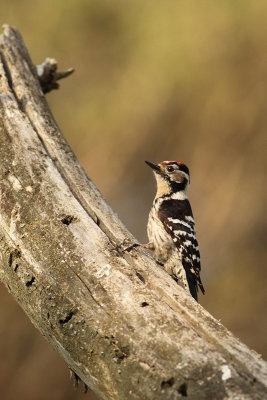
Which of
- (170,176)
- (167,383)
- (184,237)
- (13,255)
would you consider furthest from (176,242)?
(167,383)

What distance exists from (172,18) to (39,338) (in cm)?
560

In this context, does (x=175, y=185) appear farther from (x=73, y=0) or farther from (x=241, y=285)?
(x=73, y=0)

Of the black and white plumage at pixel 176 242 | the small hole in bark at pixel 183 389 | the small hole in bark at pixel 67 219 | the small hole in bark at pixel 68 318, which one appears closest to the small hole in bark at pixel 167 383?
the small hole in bark at pixel 183 389

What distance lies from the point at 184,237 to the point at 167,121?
383cm

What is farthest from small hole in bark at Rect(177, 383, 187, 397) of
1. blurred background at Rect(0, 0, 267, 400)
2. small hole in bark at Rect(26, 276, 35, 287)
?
blurred background at Rect(0, 0, 267, 400)

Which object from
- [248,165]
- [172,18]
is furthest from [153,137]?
[172,18]

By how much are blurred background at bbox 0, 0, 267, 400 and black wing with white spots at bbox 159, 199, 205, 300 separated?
2.28m

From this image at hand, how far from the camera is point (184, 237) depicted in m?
4.26

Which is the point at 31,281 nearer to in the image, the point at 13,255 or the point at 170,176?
the point at 13,255

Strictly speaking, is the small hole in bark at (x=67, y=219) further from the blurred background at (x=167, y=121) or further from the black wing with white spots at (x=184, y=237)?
the blurred background at (x=167, y=121)

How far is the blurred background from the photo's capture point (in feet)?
20.9

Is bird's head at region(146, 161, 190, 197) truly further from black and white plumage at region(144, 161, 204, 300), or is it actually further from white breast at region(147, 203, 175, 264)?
white breast at region(147, 203, 175, 264)

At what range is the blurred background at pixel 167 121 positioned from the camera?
6.38 metres

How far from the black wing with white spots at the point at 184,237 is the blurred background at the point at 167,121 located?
89.6 inches
